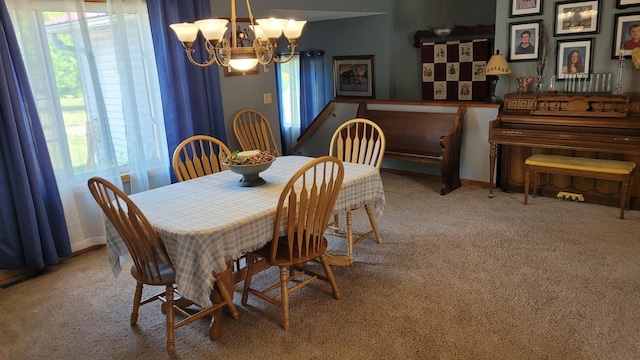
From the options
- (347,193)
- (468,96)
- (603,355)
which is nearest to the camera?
(603,355)

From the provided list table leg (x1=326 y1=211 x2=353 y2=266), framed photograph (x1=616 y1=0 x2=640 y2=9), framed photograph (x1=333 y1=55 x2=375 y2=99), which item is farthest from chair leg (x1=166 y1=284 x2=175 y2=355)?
framed photograph (x1=333 y1=55 x2=375 y2=99)

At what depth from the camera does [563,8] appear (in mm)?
4387

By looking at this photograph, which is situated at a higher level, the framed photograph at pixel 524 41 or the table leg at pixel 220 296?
the framed photograph at pixel 524 41

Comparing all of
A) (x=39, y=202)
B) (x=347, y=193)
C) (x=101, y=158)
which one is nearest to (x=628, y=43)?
(x=347, y=193)

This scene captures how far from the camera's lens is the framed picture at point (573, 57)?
14.2 feet

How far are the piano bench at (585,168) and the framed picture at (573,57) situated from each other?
2.77 ft

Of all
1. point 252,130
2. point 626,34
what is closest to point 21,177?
point 252,130

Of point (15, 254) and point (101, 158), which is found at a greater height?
point (101, 158)

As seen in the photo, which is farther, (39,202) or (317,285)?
(39,202)

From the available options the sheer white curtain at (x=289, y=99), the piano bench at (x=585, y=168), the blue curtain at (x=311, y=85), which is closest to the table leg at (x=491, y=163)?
the piano bench at (x=585, y=168)

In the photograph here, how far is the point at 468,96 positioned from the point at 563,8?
2.15 m

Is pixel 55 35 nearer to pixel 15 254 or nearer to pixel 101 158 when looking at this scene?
pixel 101 158

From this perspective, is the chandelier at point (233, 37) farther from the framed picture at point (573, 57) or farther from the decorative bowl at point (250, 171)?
the framed picture at point (573, 57)

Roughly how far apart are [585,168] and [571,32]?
4.49 feet
